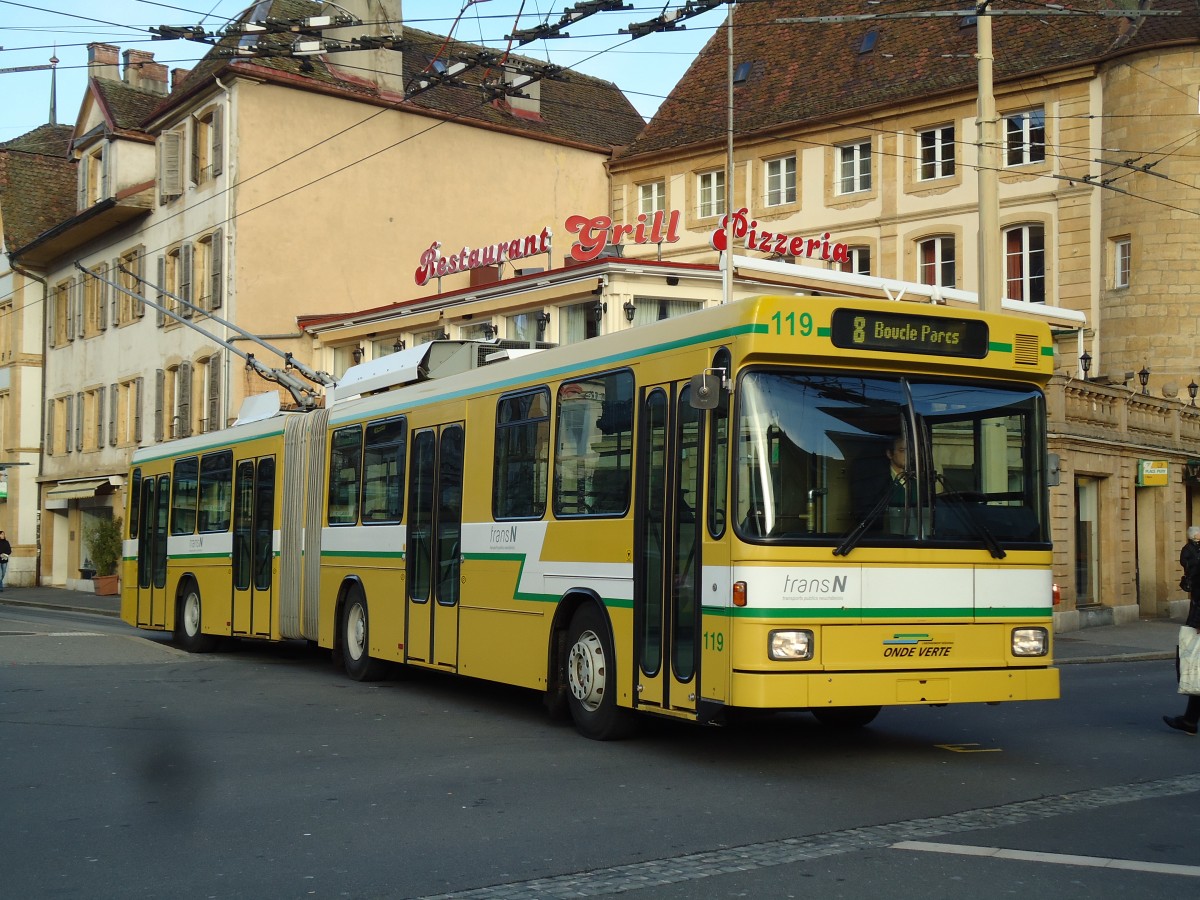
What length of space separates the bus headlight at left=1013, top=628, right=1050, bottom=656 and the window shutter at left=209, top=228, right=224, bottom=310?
32234mm

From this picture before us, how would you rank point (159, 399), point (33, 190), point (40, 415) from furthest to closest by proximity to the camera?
point (33, 190) → point (40, 415) → point (159, 399)

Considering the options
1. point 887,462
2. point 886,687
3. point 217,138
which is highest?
point 217,138

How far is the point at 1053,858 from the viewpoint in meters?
7.29

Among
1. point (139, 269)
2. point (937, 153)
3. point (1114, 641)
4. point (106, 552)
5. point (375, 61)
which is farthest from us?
point (139, 269)

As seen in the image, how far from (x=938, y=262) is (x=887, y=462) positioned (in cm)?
3365

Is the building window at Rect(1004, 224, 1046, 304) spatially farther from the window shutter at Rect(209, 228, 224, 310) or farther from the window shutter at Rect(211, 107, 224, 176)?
the window shutter at Rect(211, 107, 224, 176)

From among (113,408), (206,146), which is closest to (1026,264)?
(206,146)

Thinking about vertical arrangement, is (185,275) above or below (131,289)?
below

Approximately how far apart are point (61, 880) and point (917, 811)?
4372 millimetres

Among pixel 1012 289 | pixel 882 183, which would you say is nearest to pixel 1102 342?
pixel 1012 289

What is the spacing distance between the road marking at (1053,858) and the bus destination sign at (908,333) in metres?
3.49

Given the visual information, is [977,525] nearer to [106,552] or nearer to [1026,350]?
[1026,350]

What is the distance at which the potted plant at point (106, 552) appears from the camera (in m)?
42.8

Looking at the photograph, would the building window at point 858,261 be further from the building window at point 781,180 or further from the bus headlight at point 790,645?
the bus headlight at point 790,645
